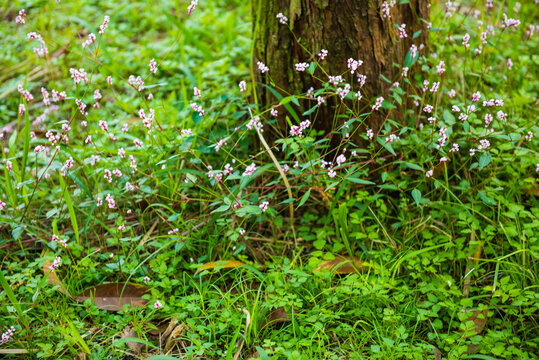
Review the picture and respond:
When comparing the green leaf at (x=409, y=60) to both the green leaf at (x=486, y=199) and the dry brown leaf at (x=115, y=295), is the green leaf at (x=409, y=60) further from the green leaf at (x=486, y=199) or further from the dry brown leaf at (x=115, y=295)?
the dry brown leaf at (x=115, y=295)

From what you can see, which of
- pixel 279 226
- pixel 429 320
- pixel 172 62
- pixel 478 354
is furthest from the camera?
pixel 172 62

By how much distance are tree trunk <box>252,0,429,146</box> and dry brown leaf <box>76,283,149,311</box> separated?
1248 mm

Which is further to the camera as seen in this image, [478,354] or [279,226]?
[279,226]

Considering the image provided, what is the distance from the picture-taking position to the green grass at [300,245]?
2041 mm

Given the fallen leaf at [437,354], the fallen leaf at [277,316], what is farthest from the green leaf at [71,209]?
the fallen leaf at [437,354]

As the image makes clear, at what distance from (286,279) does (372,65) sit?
4.09 feet

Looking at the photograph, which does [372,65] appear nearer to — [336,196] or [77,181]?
[336,196]

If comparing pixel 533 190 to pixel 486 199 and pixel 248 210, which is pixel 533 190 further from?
pixel 248 210

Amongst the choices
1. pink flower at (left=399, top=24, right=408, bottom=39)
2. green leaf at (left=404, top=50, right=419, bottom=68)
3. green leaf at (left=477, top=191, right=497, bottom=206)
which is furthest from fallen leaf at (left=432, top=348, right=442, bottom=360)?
pink flower at (left=399, top=24, right=408, bottom=39)

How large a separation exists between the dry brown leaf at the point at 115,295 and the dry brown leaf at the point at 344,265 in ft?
2.92

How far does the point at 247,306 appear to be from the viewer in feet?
6.79

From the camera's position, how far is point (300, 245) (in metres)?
2.55

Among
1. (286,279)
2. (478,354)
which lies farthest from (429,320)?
(286,279)

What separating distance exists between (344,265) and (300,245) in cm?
28
